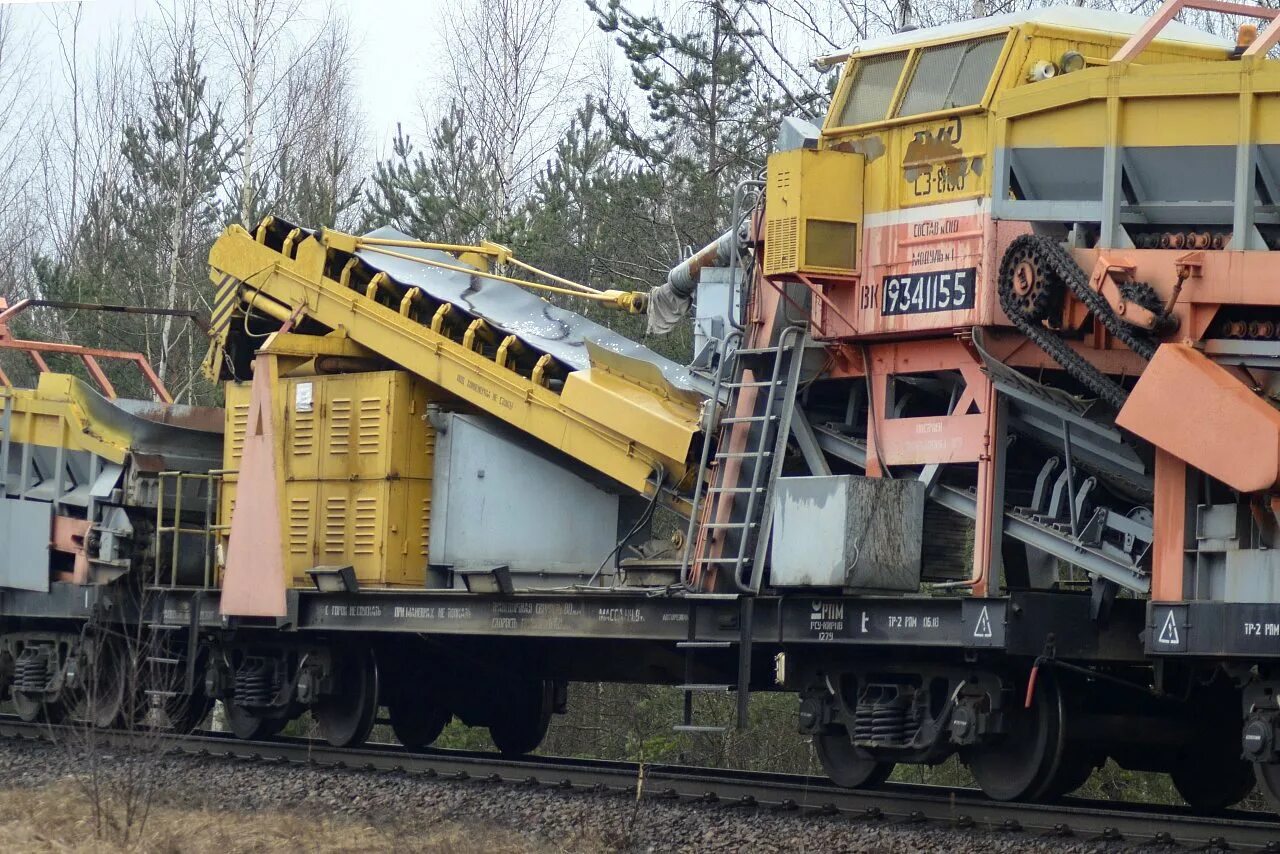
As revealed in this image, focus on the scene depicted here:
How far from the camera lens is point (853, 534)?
10.8 metres

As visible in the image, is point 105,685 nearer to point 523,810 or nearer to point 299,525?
point 299,525

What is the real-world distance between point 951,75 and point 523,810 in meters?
5.32

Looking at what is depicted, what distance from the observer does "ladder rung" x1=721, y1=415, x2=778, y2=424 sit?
11.7 meters

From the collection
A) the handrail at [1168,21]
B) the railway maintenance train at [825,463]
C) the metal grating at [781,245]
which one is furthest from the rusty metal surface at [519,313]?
the handrail at [1168,21]

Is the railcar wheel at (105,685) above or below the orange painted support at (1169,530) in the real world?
below

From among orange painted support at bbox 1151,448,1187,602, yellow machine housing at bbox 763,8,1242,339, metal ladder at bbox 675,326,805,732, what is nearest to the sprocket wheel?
yellow machine housing at bbox 763,8,1242,339

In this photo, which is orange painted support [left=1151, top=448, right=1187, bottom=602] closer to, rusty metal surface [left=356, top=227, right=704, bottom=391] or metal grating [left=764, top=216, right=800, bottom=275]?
metal grating [left=764, top=216, right=800, bottom=275]

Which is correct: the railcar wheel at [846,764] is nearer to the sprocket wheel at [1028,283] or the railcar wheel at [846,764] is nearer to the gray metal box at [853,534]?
the gray metal box at [853,534]

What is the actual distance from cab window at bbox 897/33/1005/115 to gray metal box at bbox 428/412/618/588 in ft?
13.6

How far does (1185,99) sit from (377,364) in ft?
24.1

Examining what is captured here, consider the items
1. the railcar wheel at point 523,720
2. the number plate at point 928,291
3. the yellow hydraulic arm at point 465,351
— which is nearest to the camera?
the number plate at point 928,291

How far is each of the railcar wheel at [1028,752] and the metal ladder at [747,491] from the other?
5.05 feet

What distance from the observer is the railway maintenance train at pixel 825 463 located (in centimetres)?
957

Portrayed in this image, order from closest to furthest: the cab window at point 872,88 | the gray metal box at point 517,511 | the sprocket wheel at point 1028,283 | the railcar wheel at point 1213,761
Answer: the sprocket wheel at point 1028,283 < the cab window at point 872,88 < the railcar wheel at point 1213,761 < the gray metal box at point 517,511
